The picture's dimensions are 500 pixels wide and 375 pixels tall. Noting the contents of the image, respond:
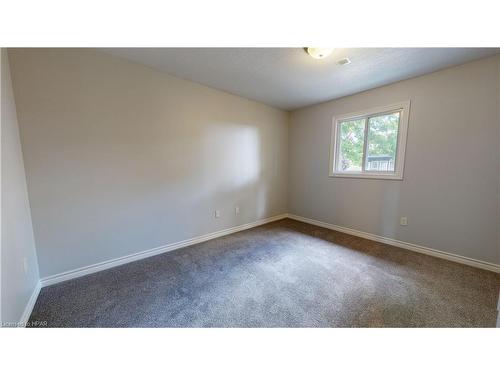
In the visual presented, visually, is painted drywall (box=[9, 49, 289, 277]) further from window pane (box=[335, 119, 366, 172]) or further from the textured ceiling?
window pane (box=[335, 119, 366, 172])

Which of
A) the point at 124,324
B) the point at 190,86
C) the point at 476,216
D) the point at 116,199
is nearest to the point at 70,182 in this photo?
the point at 116,199

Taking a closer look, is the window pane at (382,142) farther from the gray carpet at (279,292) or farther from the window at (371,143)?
the gray carpet at (279,292)

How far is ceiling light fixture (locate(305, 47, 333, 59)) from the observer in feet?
5.52

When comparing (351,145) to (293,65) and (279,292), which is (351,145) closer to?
(293,65)

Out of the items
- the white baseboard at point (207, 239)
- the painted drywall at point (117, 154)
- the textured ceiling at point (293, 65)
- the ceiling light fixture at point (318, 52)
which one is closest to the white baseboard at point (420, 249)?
the white baseboard at point (207, 239)

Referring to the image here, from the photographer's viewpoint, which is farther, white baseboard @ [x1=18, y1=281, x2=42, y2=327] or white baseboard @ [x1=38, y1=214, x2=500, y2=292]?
white baseboard @ [x1=38, y1=214, x2=500, y2=292]

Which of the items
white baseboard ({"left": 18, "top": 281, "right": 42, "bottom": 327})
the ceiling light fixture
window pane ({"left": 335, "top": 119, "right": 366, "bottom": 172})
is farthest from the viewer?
window pane ({"left": 335, "top": 119, "right": 366, "bottom": 172})

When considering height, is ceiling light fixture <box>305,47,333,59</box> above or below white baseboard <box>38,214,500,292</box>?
above

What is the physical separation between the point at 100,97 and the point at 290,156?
124 inches

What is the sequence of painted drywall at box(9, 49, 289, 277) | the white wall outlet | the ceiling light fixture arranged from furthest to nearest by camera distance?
1. the ceiling light fixture
2. painted drywall at box(9, 49, 289, 277)
3. the white wall outlet

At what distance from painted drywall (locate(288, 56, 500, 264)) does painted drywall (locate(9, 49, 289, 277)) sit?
212cm

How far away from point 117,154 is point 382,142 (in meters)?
3.55

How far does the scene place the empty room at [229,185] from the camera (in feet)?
4.03

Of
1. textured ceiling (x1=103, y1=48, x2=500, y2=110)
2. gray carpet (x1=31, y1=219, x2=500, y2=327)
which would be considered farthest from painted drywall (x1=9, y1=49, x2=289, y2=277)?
gray carpet (x1=31, y1=219, x2=500, y2=327)
